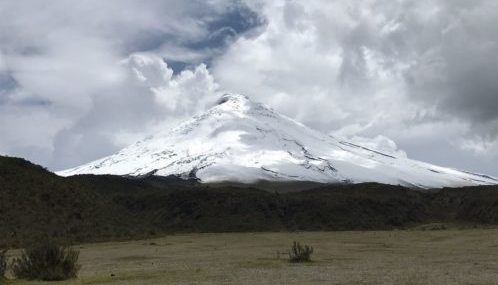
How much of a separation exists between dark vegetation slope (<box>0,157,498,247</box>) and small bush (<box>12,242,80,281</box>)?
2364 cm

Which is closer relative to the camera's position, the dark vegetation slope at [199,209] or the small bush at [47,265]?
the small bush at [47,265]

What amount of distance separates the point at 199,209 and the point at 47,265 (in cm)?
6240

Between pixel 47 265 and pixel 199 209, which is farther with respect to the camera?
pixel 199 209

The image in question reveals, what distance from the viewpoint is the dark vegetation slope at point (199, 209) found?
53969 millimetres

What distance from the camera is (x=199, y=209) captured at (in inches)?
3292

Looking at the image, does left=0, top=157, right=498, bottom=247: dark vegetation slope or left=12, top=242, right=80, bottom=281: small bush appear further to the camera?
left=0, top=157, right=498, bottom=247: dark vegetation slope

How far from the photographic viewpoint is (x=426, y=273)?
68.7 feet

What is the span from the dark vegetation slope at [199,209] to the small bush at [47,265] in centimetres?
2364

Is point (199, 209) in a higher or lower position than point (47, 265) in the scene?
higher

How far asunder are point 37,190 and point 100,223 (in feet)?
21.5

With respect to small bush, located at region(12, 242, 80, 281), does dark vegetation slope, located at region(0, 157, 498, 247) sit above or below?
above

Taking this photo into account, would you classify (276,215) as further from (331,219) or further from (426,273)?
(426,273)

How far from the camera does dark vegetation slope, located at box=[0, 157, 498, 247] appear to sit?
177 ft

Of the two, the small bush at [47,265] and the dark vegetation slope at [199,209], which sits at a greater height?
the dark vegetation slope at [199,209]
